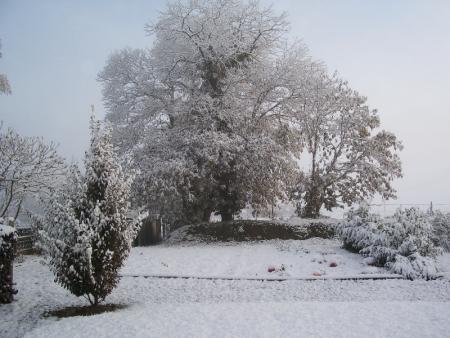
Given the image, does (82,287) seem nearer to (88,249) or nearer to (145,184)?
(88,249)

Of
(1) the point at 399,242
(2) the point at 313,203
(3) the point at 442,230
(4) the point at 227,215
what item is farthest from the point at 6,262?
(2) the point at 313,203

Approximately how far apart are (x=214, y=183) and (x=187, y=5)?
326 inches

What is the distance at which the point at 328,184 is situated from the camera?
66.6ft

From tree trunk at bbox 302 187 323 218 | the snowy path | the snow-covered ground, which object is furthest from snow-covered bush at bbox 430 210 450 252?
the snowy path

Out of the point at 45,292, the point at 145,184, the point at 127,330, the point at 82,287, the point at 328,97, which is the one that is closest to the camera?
the point at 127,330

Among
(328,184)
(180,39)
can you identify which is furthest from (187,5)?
(328,184)

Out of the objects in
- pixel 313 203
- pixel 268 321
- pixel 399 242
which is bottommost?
pixel 268 321

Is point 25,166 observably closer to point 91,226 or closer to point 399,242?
point 91,226

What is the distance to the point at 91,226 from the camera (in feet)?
27.0

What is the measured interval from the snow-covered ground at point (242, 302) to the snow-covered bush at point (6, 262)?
28 centimetres

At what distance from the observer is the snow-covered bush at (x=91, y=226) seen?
8.16 metres

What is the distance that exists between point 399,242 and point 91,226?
8510 millimetres

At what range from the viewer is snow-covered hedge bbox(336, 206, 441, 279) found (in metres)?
10.9

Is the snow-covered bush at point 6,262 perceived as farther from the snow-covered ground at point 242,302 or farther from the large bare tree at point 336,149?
the large bare tree at point 336,149
